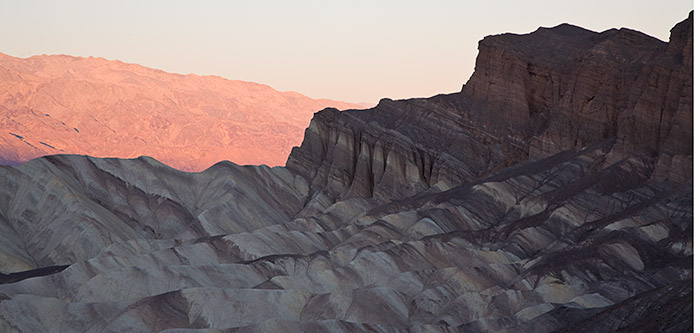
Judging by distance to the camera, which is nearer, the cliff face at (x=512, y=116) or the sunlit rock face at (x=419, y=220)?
the sunlit rock face at (x=419, y=220)

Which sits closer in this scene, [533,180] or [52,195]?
[533,180]

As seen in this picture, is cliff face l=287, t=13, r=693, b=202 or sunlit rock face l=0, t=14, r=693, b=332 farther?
cliff face l=287, t=13, r=693, b=202

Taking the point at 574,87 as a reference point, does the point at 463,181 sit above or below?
below

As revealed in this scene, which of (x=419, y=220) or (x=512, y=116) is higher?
(x=512, y=116)

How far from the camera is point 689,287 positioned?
185 feet

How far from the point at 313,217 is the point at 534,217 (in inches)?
669

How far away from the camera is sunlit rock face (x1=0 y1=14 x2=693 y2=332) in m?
67.7

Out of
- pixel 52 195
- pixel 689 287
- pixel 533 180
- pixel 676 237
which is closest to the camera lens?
pixel 689 287

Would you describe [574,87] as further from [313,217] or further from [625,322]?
[625,322]

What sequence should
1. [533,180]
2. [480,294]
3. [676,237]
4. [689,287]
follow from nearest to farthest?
1. [689,287]
2. [480,294]
3. [676,237]
4. [533,180]

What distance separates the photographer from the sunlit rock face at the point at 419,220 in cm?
6769

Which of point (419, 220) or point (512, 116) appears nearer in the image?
point (419, 220)

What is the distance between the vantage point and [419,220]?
87.4 m

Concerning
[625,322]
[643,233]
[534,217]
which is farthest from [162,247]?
[625,322]
